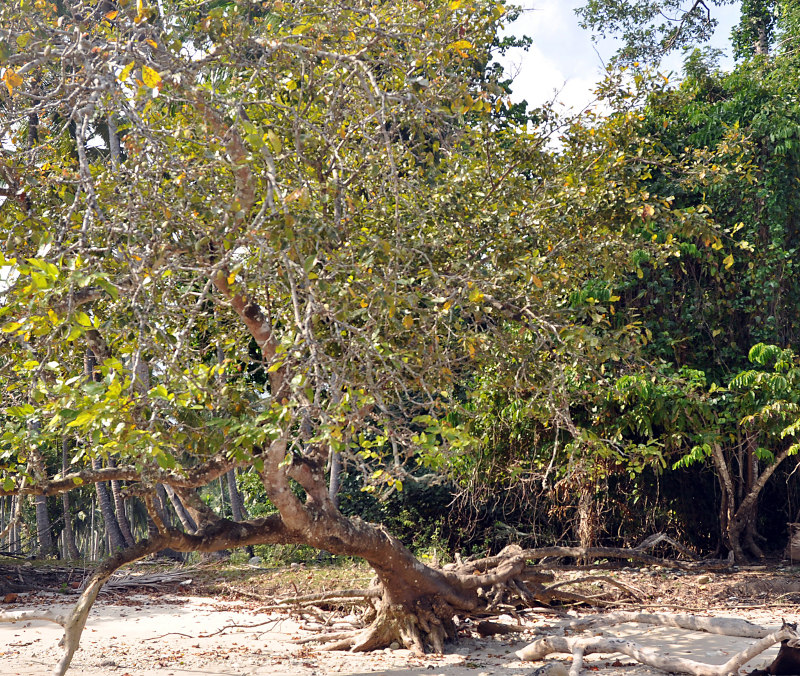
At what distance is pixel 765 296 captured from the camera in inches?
406

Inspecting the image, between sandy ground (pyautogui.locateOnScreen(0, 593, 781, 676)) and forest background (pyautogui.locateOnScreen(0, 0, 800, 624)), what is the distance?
1.00 m

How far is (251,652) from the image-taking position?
636 cm

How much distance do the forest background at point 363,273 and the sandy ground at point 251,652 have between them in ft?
3.27

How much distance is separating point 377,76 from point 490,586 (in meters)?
4.66

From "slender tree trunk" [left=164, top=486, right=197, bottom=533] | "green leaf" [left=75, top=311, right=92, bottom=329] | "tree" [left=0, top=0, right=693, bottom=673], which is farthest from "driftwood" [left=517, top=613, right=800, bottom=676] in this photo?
"green leaf" [left=75, top=311, right=92, bottom=329]

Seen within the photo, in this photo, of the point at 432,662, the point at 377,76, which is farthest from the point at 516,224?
the point at 432,662

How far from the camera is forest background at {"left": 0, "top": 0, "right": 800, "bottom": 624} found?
3920mm

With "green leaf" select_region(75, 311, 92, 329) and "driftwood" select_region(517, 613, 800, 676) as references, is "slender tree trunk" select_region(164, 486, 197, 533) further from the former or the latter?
"driftwood" select_region(517, 613, 800, 676)

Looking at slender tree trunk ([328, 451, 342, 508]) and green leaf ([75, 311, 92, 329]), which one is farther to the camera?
slender tree trunk ([328, 451, 342, 508])

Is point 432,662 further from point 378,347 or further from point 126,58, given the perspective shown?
point 126,58

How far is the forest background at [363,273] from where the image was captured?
12.9 ft

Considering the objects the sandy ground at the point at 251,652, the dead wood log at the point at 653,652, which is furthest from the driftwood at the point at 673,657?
the sandy ground at the point at 251,652

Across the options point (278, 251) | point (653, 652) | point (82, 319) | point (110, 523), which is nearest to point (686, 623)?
point (653, 652)

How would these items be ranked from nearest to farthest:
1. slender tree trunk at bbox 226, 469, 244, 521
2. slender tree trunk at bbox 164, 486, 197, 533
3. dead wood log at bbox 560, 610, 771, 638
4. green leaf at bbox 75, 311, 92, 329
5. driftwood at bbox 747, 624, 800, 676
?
green leaf at bbox 75, 311, 92, 329 < driftwood at bbox 747, 624, 800, 676 < dead wood log at bbox 560, 610, 771, 638 < slender tree trunk at bbox 164, 486, 197, 533 < slender tree trunk at bbox 226, 469, 244, 521
